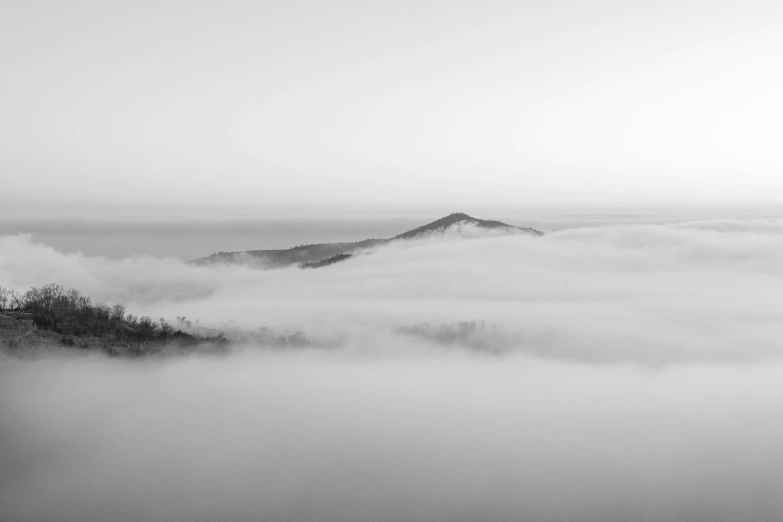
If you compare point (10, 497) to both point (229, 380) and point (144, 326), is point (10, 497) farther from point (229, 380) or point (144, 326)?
point (229, 380)

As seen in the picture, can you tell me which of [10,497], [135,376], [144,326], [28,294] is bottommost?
[10,497]

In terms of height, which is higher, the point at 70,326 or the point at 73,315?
the point at 73,315

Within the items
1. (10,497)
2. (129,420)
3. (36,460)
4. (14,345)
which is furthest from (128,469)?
(14,345)

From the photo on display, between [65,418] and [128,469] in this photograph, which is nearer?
[65,418]

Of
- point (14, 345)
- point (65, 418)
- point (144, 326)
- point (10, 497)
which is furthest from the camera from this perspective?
point (65, 418)

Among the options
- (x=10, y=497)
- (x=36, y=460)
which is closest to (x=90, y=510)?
(x=36, y=460)

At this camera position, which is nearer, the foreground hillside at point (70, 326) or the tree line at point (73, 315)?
the foreground hillside at point (70, 326)

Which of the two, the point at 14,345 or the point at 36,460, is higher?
the point at 14,345

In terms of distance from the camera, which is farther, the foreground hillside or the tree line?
the tree line

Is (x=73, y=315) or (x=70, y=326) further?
(x=73, y=315)

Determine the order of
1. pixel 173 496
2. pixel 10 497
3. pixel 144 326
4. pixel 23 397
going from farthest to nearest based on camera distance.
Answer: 1. pixel 173 496
2. pixel 144 326
3. pixel 10 497
4. pixel 23 397
